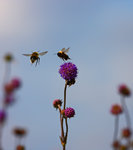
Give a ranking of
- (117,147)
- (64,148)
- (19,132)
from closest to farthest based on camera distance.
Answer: (64,148)
(117,147)
(19,132)

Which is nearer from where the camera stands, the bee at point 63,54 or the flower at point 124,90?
the bee at point 63,54

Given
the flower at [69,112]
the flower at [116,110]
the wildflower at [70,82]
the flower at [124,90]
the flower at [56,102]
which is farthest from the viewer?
the flower at [124,90]

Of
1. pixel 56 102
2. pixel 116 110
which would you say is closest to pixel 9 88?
pixel 56 102

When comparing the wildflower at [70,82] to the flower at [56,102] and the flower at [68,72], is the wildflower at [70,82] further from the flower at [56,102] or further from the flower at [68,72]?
the flower at [56,102]

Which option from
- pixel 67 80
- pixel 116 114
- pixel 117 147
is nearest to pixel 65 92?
pixel 67 80

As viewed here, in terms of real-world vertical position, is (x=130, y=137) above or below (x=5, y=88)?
below

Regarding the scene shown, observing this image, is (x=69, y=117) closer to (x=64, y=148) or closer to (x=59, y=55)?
(x=64, y=148)

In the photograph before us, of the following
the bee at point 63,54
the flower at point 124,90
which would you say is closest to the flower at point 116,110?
the flower at point 124,90

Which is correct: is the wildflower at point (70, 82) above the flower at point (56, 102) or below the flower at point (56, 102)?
above
